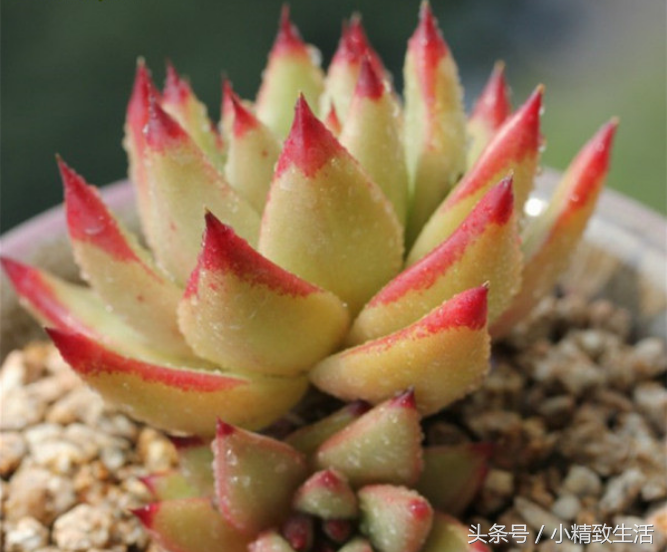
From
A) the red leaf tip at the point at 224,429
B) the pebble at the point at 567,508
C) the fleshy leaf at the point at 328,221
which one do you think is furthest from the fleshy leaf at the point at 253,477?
the pebble at the point at 567,508

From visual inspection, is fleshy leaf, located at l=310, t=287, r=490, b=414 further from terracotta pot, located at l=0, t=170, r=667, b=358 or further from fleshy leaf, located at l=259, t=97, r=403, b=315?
terracotta pot, located at l=0, t=170, r=667, b=358

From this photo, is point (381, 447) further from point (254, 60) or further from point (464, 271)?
point (254, 60)

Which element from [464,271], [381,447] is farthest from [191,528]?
[464,271]

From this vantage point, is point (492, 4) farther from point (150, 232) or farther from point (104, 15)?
point (150, 232)

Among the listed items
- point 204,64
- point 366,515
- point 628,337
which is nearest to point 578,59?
point 204,64

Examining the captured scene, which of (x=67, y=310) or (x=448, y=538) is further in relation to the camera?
(x=67, y=310)

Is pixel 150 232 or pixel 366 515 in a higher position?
pixel 150 232
